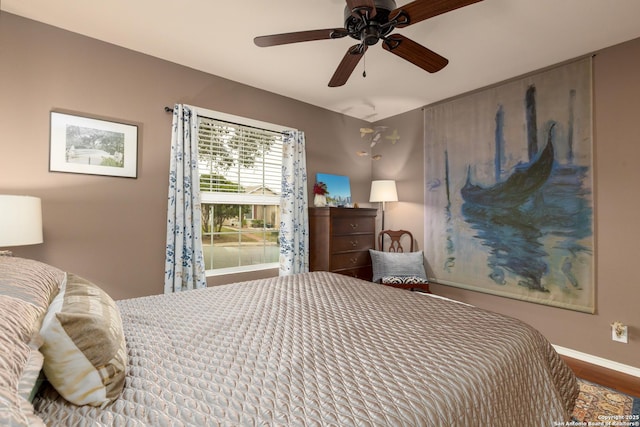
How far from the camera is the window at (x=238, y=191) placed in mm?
3080

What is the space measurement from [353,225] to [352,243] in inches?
8.5

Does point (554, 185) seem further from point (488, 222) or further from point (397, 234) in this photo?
point (397, 234)

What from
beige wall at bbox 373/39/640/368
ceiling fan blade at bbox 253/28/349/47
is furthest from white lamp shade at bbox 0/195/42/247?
beige wall at bbox 373/39/640/368

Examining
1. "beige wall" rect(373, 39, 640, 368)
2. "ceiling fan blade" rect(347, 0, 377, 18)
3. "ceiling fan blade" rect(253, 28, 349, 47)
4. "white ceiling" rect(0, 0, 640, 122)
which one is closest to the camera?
"ceiling fan blade" rect(347, 0, 377, 18)

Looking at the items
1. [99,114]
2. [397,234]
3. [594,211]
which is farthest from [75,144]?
[594,211]

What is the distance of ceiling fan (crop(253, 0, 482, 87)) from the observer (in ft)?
4.85

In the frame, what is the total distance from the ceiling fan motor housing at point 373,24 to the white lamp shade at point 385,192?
235cm

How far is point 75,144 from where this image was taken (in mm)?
2322

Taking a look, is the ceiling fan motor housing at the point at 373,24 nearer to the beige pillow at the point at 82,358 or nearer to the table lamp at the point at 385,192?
the beige pillow at the point at 82,358

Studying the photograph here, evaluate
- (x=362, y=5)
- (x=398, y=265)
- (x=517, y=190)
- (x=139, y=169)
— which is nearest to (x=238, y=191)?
(x=139, y=169)

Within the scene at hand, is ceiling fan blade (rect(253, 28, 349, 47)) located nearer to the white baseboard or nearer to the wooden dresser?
the wooden dresser

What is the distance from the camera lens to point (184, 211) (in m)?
2.72

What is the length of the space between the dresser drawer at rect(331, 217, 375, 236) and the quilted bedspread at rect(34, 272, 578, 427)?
5.89 feet

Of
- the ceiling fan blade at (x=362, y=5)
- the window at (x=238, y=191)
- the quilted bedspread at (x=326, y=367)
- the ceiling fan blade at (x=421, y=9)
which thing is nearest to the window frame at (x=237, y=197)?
the window at (x=238, y=191)
